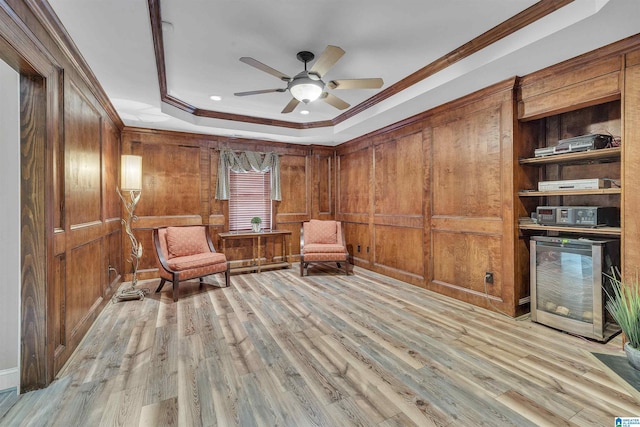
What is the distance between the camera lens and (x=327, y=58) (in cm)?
239

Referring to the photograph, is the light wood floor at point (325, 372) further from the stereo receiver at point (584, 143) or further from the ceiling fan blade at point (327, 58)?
the ceiling fan blade at point (327, 58)

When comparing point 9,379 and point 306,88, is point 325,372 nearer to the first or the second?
point 9,379

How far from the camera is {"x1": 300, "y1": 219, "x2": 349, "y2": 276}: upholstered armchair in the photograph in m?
4.93

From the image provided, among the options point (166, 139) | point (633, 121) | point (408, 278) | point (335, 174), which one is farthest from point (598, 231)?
point (166, 139)

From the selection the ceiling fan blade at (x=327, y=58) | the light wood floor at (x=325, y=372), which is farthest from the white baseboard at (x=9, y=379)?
the ceiling fan blade at (x=327, y=58)

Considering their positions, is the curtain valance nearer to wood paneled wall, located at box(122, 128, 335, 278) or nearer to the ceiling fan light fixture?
wood paneled wall, located at box(122, 128, 335, 278)

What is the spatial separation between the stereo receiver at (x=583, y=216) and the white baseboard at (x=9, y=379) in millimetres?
4419

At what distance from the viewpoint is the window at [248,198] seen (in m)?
5.59

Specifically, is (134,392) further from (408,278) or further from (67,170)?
(408,278)

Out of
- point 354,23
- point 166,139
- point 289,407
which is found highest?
point 354,23

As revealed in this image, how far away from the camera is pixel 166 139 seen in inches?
194

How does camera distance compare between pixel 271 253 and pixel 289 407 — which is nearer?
pixel 289 407

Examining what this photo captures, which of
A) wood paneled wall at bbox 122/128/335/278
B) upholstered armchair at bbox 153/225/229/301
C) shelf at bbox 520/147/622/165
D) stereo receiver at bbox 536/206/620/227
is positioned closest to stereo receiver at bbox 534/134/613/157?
shelf at bbox 520/147/622/165

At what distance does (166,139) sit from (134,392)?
13.4 ft
